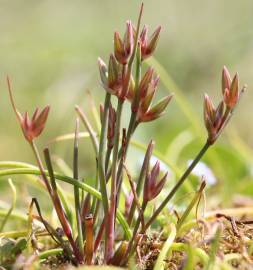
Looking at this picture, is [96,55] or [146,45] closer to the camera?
[146,45]

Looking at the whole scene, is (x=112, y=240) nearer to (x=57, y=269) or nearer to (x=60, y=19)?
(x=57, y=269)

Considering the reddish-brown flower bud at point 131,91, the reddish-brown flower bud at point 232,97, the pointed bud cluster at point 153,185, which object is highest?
the reddish-brown flower bud at point 131,91

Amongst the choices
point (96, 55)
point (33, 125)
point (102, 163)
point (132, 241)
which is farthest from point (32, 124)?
point (96, 55)

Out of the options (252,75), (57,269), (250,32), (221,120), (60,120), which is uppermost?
(250,32)

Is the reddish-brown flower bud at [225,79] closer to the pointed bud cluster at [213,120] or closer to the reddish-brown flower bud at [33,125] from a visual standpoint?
the pointed bud cluster at [213,120]

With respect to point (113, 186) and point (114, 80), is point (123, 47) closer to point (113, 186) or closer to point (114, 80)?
point (114, 80)

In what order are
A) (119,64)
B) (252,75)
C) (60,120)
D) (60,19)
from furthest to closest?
(60,19) → (252,75) → (60,120) → (119,64)

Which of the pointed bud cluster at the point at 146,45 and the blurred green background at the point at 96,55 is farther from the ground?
the blurred green background at the point at 96,55

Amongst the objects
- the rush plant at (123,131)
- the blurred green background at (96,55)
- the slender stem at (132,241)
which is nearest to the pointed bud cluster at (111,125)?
the rush plant at (123,131)

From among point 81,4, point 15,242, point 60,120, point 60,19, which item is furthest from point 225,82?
point 81,4
